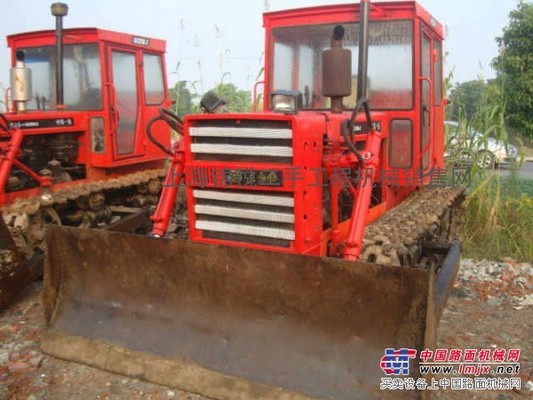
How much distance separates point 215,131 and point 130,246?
3.06ft

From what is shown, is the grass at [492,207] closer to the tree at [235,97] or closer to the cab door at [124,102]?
the tree at [235,97]

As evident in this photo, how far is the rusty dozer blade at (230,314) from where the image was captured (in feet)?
9.83

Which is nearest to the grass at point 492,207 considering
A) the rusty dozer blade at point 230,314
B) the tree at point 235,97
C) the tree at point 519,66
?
the rusty dozer blade at point 230,314

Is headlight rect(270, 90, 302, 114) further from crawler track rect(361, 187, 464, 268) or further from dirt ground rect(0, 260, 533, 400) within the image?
dirt ground rect(0, 260, 533, 400)

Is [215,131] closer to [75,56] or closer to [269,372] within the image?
[269,372]

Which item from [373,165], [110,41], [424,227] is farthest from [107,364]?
[110,41]

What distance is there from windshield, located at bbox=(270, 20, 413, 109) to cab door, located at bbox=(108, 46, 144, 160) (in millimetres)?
2574

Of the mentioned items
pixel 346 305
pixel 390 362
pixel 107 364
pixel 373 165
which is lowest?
pixel 107 364

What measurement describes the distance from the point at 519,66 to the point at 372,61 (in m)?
11.5

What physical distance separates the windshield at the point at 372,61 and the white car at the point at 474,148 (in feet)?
10.2

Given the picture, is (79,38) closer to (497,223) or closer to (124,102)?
(124,102)

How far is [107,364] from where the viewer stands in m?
3.55

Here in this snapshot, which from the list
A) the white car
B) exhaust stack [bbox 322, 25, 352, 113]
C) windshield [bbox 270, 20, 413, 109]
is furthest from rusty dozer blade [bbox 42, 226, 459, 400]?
the white car

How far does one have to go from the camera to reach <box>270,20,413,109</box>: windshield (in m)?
4.72
